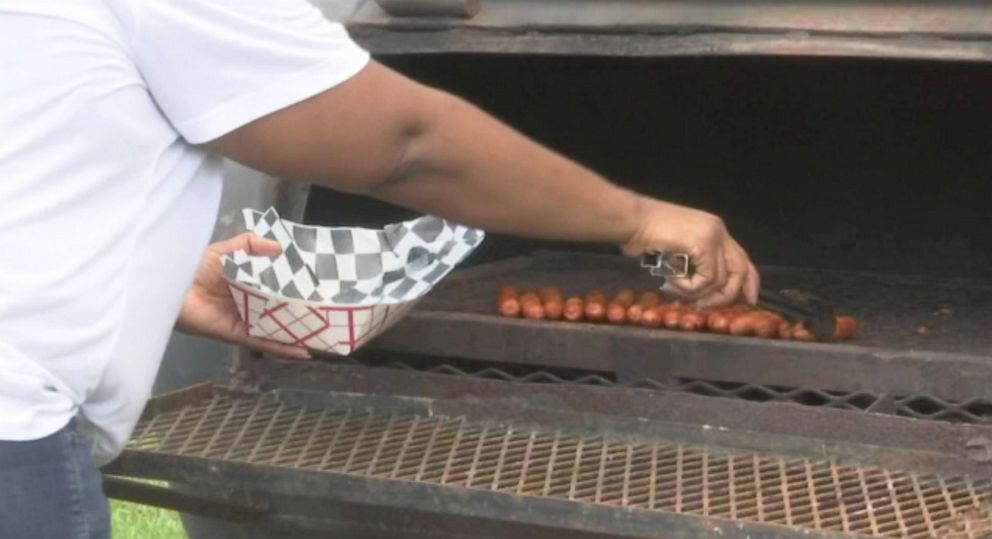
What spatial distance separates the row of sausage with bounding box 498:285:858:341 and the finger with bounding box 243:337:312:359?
489 millimetres

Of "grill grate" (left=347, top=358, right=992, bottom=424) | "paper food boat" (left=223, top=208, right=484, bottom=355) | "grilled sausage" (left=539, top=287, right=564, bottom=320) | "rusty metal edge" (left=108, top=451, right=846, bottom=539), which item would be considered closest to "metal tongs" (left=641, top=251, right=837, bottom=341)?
"grill grate" (left=347, top=358, right=992, bottom=424)

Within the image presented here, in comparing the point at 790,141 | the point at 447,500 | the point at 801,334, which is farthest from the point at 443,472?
the point at 790,141

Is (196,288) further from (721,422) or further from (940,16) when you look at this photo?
(940,16)

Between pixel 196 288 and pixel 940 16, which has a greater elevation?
pixel 940 16

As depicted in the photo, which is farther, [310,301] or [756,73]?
[756,73]

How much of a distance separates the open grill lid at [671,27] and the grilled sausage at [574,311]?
0.53 metres

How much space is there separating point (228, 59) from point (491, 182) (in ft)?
1.05

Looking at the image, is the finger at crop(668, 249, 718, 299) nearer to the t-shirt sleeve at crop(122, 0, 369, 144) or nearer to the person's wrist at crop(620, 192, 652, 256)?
the person's wrist at crop(620, 192, 652, 256)

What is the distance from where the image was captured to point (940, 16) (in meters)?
1.79

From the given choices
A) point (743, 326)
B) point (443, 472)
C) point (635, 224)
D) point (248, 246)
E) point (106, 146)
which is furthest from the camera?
point (743, 326)

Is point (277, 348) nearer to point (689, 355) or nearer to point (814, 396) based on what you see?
point (689, 355)

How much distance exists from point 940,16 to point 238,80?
38.3 inches

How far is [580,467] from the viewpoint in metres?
1.79

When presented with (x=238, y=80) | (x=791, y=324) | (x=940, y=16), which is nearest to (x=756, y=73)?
(x=791, y=324)
